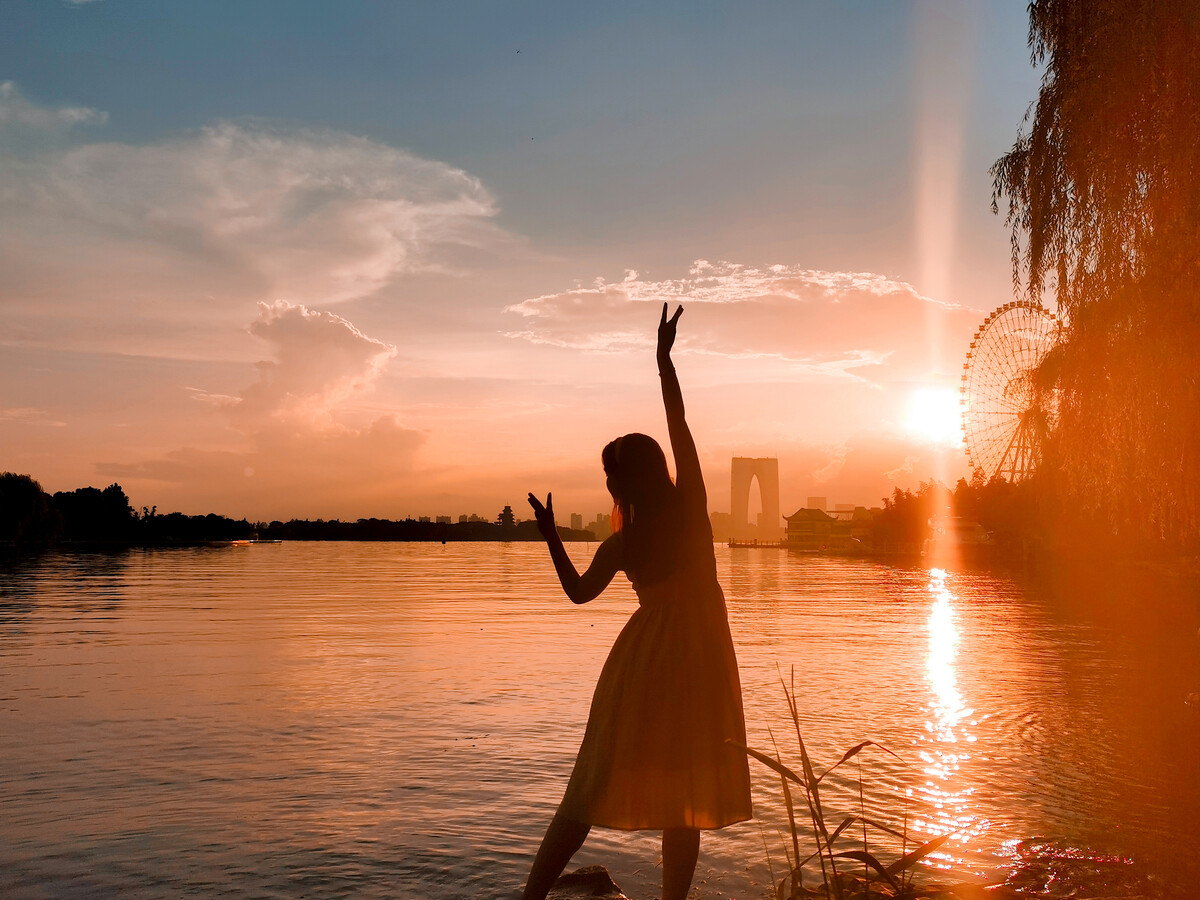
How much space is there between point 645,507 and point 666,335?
2.31ft

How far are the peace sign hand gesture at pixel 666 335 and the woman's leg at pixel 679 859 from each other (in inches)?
74.4

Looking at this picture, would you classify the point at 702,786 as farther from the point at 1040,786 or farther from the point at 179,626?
the point at 179,626

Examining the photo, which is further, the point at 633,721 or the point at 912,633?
the point at 912,633

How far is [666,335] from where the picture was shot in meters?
3.79

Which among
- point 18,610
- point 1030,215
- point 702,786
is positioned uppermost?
point 1030,215

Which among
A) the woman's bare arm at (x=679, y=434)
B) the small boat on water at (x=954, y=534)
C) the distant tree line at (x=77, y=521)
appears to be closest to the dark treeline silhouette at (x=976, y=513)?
the small boat on water at (x=954, y=534)

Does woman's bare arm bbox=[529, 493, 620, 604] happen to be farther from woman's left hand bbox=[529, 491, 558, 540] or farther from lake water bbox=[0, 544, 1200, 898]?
lake water bbox=[0, 544, 1200, 898]

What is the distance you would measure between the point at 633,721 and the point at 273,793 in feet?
14.4

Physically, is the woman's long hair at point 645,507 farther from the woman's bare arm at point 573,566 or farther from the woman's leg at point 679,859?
the woman's leg at point 679,859

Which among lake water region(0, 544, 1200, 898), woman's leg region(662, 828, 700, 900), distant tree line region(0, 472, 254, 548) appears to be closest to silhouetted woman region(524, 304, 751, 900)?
woman's leg region(662, 828, 700, 900)

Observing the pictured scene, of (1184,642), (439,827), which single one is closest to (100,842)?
(439,827)

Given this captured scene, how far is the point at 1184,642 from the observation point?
16750mm

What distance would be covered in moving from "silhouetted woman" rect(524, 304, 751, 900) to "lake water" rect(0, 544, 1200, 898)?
0.39 metres

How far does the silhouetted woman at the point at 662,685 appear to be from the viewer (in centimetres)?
360
